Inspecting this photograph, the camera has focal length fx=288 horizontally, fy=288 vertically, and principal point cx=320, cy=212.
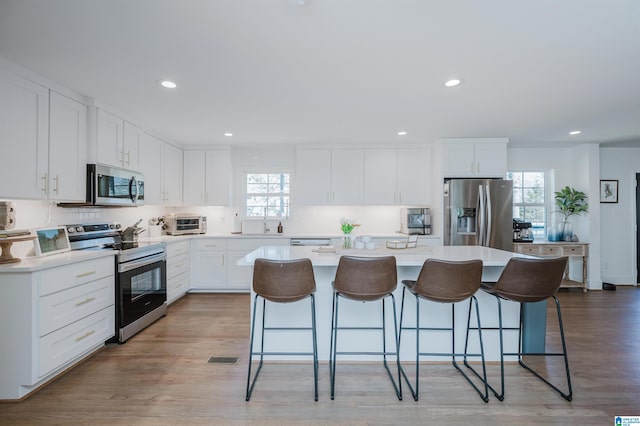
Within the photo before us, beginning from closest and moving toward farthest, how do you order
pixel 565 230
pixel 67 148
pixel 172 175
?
pixel 67 148
pixel 172 175
pixel 565 230

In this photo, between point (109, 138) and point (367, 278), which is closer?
point (367, 278)

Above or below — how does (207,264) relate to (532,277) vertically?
below

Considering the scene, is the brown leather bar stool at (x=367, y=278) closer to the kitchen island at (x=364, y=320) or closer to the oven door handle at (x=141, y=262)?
the kitchen island at (x=364, y=320)

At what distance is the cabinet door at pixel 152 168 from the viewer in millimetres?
3818

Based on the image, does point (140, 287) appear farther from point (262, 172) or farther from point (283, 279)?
point (262, 172)

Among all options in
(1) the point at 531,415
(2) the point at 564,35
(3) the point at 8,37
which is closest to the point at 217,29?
(3) the point at 8,37

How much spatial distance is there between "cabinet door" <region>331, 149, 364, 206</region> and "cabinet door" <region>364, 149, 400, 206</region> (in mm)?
89

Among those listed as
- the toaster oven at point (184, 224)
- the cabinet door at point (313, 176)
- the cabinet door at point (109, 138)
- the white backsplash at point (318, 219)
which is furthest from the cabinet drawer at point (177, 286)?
the cabinet door at point (313, 176)

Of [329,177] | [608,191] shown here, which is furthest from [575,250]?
[329,177]

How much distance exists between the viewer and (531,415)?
1.87 metres

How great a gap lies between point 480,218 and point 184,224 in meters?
4.50

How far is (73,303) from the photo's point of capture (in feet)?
7.64

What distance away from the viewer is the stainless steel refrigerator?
13.4 ft

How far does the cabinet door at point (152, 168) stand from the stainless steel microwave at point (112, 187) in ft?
0.66
